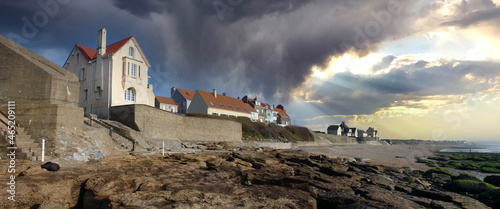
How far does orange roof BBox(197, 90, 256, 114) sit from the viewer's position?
168 ft

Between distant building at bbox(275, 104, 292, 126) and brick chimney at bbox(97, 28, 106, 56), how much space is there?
57.8m

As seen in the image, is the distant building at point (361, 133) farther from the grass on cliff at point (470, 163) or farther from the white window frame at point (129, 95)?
the white window frame at point (129, 95)

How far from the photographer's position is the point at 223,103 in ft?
181

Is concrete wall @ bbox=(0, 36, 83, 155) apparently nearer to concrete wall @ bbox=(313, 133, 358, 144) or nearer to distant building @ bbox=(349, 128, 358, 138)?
concrete wall @ bbox=(313, 133, 358, 144)

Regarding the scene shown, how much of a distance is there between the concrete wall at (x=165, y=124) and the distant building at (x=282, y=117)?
48.5 meters

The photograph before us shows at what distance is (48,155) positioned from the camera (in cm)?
1084

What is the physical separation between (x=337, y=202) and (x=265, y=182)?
2.51m

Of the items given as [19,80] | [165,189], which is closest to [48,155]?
[19,80]

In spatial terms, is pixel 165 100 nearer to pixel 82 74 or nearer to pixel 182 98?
pixel 182 98

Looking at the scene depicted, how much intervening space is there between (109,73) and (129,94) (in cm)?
306

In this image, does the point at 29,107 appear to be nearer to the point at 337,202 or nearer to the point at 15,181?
the point at 15,181

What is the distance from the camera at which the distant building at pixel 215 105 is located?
50.1 metres

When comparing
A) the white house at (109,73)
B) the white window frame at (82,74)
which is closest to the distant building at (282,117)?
the white house at (109,73)

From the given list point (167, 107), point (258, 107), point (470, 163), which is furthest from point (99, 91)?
point (258, 107)
